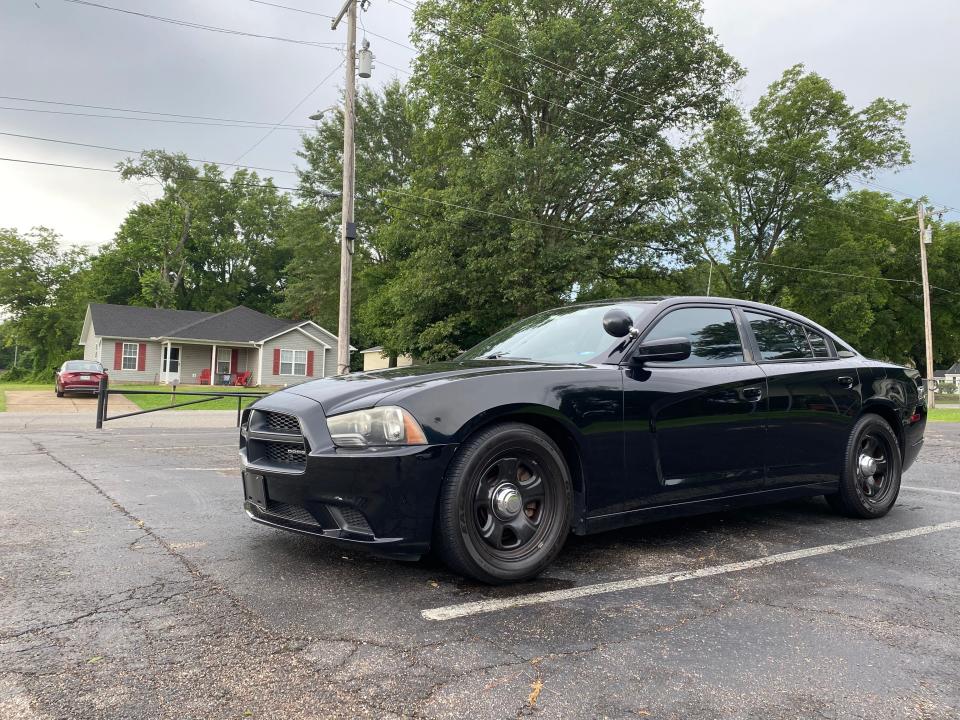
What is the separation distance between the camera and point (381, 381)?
11.5 ft

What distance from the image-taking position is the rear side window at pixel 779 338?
469cm

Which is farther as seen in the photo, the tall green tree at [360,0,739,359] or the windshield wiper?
the tall green tree at [360,0,739,359]

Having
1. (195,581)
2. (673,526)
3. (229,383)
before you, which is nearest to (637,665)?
(195,581)

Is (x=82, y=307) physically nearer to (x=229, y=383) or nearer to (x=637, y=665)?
(x=229, y=383)

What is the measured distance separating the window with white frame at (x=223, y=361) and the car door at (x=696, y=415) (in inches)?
1564

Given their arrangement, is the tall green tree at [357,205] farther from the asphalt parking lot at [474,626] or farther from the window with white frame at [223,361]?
the asphalt parking lot at [474,626]

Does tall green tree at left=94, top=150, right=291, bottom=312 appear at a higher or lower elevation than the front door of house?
higher

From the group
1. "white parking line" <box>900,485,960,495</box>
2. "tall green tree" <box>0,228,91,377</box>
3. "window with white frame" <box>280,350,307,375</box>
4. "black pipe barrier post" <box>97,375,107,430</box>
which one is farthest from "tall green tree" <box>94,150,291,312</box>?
"white parking line" <box>900,485,960,495</box>

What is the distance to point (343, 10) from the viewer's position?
1892 cm

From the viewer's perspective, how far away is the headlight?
10.2ft

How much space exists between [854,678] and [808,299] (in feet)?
134

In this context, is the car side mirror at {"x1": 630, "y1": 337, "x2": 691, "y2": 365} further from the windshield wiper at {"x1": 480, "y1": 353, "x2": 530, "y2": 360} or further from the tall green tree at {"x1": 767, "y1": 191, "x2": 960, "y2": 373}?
the tall green tree at {"x1": 767, "y1": 191, "x2": 960, "y2": 373}

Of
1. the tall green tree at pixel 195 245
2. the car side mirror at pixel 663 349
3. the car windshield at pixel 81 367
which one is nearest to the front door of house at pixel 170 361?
the car windshield at pixel 81 367

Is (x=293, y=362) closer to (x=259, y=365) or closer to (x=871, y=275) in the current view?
(x=259, y=365)
